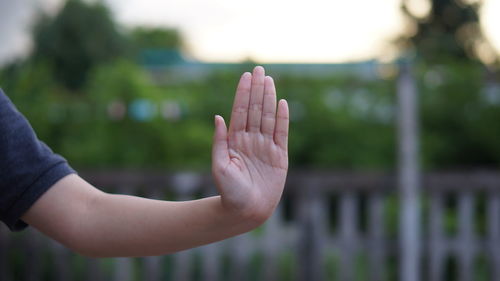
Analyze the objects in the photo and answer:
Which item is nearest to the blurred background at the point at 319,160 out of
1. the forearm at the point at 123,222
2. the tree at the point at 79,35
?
the forearm at the point at 123,222

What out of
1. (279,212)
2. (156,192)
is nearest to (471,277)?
(279,212)

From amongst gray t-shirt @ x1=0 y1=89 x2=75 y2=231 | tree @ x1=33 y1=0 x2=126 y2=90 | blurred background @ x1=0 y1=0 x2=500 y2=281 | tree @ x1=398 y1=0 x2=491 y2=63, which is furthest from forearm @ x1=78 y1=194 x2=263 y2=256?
tree @ x1=33 y1=0 x2=126 y2=90

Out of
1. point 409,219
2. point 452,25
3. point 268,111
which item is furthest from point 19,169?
point 452,25

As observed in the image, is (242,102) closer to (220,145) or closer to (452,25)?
(220,145)

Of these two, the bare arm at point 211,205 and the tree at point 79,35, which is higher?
the tree at point 79,35

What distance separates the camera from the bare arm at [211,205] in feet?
3.36

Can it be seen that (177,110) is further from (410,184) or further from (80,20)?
(80,20)

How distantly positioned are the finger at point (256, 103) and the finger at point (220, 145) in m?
0.05

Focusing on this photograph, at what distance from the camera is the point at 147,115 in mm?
4703

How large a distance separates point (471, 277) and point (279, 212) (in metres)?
1.00

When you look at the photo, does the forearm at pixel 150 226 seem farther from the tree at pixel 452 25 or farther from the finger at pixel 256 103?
the tree at pixel 452 25

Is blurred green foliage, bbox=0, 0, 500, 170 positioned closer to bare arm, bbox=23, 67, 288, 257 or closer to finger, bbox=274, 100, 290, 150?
bare arm, bbox=23, 67, 288, 257

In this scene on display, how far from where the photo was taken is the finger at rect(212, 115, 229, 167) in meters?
1.02

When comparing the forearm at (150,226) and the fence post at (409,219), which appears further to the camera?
the fence post at (409,219)
